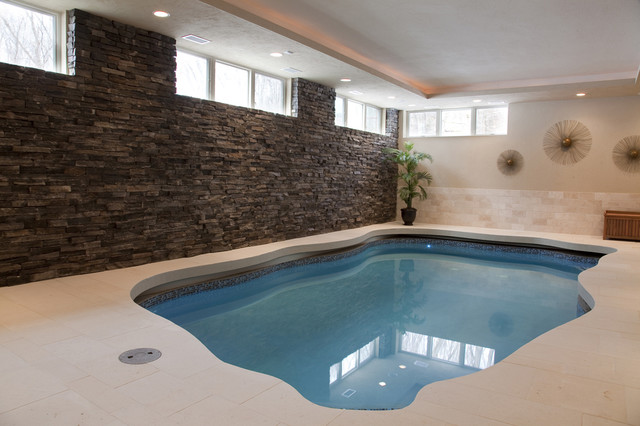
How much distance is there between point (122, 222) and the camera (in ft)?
18.5

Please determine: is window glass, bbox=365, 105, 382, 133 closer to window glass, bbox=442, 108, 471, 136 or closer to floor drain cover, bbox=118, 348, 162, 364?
window glass, bbox=442, 108, 471, 136

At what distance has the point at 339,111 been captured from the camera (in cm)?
1026

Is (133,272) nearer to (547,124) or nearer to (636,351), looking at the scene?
(636,351)

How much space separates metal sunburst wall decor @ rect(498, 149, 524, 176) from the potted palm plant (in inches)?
71.1

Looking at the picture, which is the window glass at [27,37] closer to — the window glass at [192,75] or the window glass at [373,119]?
the window glass at [192,75]

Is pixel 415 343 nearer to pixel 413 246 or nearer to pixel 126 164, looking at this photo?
pixel 126 164

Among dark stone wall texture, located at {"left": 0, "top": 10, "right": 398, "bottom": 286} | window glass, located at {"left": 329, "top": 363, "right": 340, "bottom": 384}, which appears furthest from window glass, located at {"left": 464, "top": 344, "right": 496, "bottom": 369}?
dark stone wall texture, located at {"left": 0, "top": 10, "right": 398, "bottom": 286}

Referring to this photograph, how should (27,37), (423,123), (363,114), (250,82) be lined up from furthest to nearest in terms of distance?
(423,123) → (363,114) → (250,82) → (27,37)

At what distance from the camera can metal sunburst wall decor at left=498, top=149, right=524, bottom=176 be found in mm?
10825

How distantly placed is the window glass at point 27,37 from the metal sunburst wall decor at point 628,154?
35.3 feet

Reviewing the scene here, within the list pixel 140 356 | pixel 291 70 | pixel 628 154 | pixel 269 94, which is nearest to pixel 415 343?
pixel 140 356

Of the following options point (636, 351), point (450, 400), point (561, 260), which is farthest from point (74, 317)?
point (561, 260)

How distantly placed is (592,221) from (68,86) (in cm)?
1056

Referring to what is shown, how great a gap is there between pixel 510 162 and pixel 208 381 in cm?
1008
